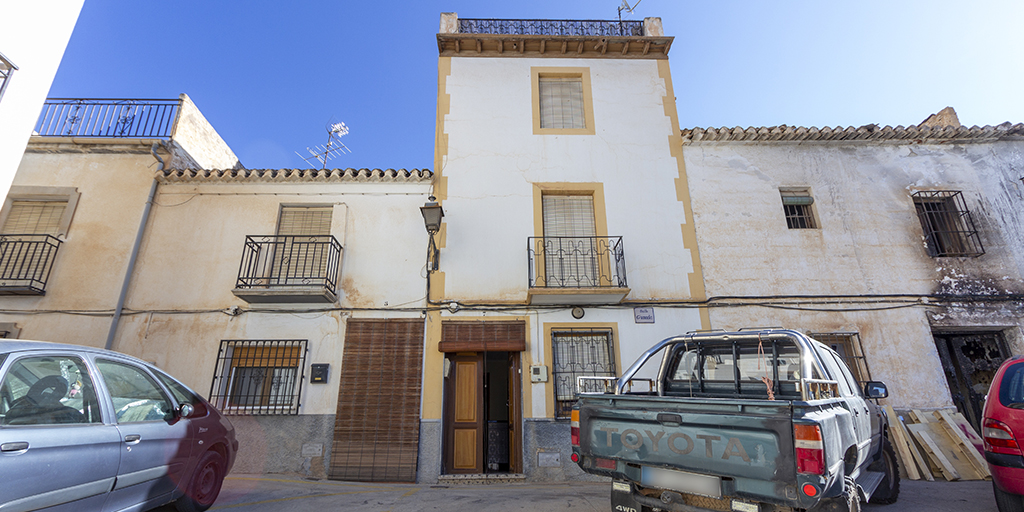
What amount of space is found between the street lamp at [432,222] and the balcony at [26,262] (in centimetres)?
630

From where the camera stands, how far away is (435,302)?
7246mm

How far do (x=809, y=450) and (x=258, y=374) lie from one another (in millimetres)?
7485

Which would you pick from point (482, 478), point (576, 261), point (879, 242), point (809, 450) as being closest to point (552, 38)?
point (576, 261)

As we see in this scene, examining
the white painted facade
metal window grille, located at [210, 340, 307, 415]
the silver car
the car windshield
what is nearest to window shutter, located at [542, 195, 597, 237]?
metal window grille, located at [210, 340, 307, 415]

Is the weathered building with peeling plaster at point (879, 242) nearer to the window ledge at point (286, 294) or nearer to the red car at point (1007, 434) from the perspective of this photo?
the red car at point (1007, 434)

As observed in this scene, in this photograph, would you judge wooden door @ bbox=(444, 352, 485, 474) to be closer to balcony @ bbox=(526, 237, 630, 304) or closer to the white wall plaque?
balcony @ bbox=(526, 237, 630, 304)

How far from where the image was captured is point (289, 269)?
766cm

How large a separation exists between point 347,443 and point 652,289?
5.40 metres

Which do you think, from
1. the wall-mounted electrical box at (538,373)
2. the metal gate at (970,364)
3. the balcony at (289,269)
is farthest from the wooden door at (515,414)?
the metal gate at (970,364)

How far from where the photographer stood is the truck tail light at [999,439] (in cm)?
345

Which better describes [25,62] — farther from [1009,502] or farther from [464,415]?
[1009,502]

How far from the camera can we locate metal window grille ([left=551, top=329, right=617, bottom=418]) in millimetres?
6867

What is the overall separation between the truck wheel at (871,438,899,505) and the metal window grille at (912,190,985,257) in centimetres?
521

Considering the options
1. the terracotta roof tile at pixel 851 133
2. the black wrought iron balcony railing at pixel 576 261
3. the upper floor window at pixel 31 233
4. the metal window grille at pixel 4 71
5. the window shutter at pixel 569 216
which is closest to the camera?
the metal window grille at pixel 4 71
